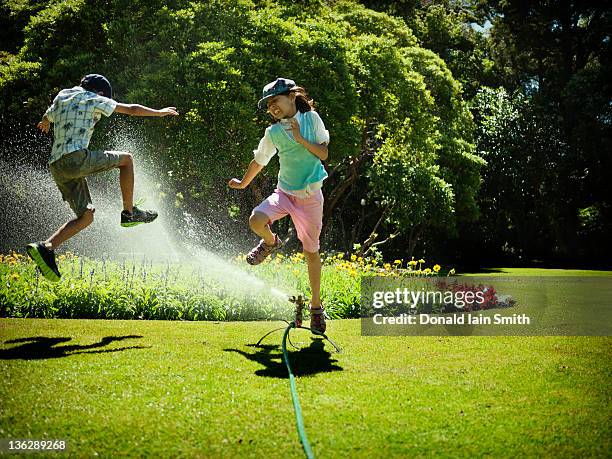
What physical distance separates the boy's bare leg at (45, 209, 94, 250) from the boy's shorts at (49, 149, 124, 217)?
0.06 m

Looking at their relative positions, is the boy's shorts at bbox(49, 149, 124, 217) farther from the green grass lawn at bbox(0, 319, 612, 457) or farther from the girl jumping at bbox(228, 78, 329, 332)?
the green grass lawn at bbox(0, 319, 612, 457)

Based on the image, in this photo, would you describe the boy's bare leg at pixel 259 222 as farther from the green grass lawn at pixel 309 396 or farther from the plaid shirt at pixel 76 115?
the plaid shirt at pixel 76 115

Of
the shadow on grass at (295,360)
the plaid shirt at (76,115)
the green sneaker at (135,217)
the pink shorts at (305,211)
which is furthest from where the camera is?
the green sneaker at (135,217)

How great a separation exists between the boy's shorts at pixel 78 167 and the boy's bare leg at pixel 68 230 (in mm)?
59

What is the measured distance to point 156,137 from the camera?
48.4ft

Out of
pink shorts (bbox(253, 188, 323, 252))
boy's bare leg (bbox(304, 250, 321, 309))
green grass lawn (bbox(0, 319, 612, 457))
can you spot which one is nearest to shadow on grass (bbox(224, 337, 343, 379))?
green grass lawn (bbox(0, 319, 612, 457))

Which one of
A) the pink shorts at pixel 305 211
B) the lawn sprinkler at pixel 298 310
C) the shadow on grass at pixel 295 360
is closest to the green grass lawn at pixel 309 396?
the shadow on grass at pixel 295 360

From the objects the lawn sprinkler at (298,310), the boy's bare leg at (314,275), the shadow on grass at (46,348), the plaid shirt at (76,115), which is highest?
the plaid shirt at (76,115)

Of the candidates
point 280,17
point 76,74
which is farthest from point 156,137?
point 280,17

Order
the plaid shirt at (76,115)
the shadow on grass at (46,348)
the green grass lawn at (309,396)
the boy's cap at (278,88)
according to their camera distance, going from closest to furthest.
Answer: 1. the green grass lawn at (309,396)
2. the shadow on grass at (46,348)
3. the boy's cap at (278,88)
4. the plaid shirt at (76,115)

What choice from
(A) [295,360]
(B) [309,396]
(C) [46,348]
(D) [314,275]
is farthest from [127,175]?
(B) [309,396]

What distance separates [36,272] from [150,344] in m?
3.64

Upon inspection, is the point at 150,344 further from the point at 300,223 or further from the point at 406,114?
the point at 406,114

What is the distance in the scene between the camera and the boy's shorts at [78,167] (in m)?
5.68
